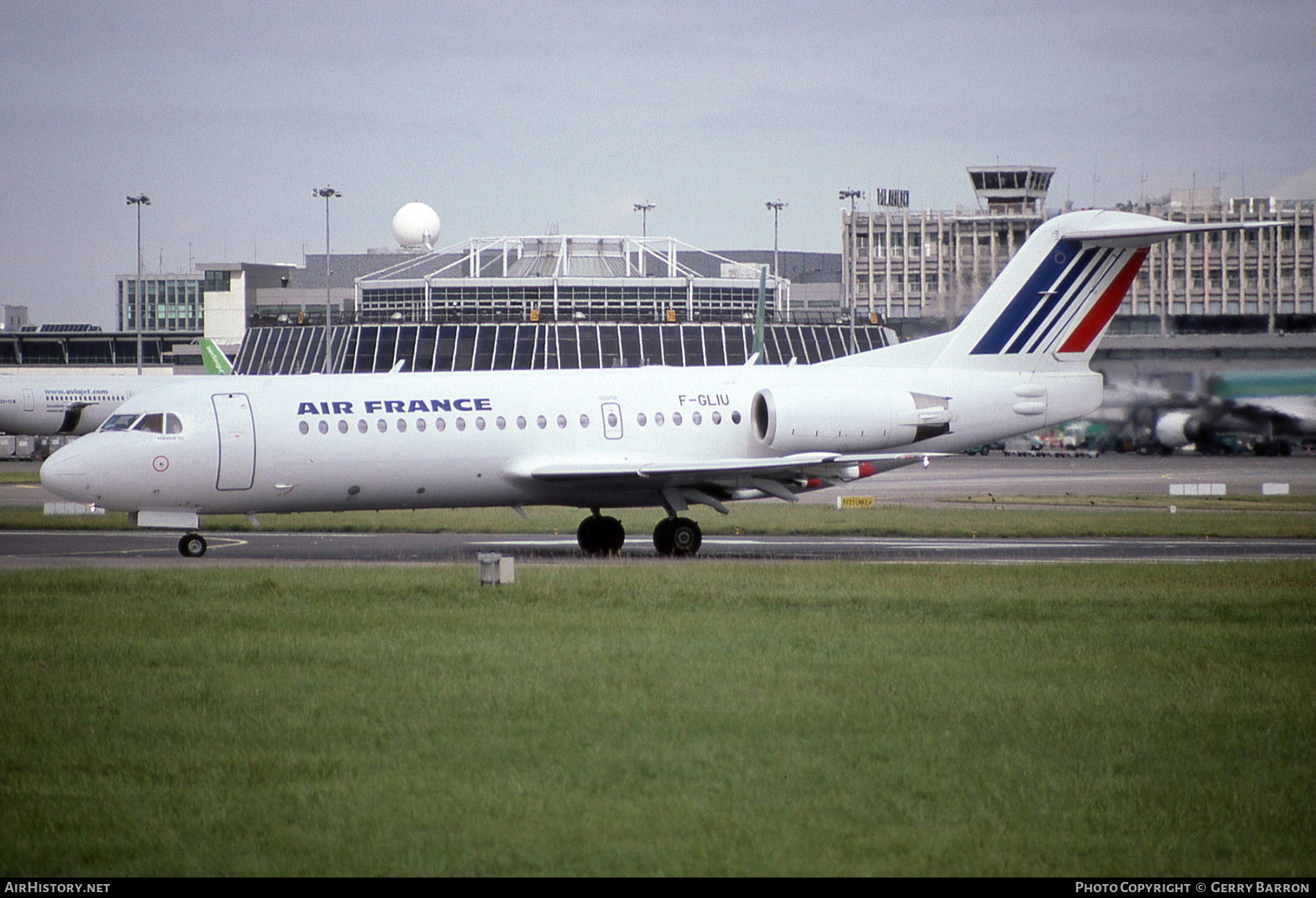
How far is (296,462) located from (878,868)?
19.5m

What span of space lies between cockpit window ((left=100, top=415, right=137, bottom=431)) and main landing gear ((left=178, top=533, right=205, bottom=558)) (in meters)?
2.65

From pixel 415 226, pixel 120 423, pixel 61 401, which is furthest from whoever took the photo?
pixel 415 226

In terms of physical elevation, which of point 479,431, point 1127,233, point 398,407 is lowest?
point 479,431

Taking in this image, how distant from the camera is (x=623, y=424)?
94.1 ft

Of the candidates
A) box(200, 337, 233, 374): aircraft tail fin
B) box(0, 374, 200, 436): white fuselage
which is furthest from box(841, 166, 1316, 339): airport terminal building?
box(200, 337, 233, 374): aircraft tail fin

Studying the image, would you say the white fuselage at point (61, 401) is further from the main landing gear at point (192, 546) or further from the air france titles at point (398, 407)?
the air france titles at point (398, 407)

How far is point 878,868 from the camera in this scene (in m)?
8.30

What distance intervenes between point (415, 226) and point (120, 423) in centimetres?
8743

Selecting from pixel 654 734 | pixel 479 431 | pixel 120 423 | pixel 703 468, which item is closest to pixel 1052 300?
pixel 703 468

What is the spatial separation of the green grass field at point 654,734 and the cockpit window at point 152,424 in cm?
588

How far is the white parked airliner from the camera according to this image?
25.9 meters

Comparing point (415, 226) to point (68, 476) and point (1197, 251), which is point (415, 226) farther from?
point (68, 476)

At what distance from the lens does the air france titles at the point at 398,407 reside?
26500mm

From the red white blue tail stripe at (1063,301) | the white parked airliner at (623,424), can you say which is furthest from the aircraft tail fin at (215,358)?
the red white blue tail stripe at (1063,301)
